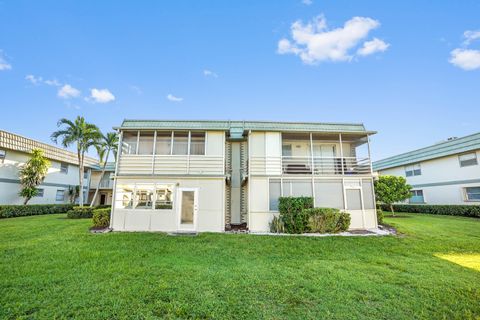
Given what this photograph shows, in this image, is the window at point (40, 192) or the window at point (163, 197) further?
the window at point (40, 192)

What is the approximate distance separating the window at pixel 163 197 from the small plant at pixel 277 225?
5.43 m

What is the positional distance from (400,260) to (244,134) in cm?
951

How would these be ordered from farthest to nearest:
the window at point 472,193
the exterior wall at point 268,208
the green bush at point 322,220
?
the window at point 472,193
the exterior wall at point 268,208
the green bush at point 322,220

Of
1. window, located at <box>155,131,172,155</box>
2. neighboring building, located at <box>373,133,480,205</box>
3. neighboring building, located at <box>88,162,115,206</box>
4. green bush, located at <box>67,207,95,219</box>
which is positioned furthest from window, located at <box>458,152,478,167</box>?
neighboring building, located at <box>88,162,115,206</box>

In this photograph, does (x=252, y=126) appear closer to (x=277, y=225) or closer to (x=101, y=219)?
(x=277, y=225)

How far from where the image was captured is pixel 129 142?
1212 cm

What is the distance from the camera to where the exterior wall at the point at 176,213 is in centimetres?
1073

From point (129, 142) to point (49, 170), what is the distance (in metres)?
16.3

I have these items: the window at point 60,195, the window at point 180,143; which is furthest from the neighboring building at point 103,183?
the window at point 180,143

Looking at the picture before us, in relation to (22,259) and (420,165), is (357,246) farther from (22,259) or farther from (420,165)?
(420,165)

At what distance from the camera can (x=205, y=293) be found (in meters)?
4.37

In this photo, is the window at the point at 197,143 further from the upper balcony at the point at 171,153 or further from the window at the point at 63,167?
the window at the point at 63,167

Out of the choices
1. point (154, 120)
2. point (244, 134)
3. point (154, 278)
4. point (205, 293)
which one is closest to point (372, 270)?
point (205, 293)

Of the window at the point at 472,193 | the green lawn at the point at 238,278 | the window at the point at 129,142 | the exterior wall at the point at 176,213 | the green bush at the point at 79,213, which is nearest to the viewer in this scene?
the green lawn at the point at 238,278
